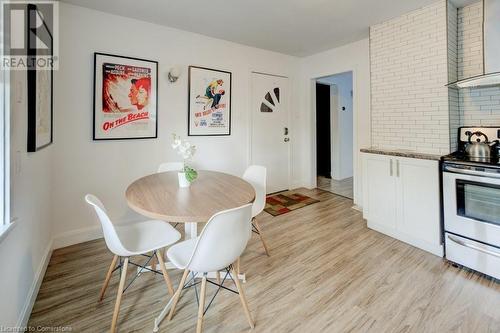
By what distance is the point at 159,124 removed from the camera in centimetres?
314

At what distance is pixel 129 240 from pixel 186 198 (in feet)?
1.62

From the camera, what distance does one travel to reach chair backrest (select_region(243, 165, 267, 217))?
2408mm

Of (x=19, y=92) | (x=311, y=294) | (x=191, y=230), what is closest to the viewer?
(x=19, y=92)

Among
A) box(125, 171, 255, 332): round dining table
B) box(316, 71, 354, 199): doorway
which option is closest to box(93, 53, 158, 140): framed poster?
box(125, 171, 255, 332): round dining table

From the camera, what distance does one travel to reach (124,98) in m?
2.85

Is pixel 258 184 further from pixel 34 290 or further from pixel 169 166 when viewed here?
pixel 34 290

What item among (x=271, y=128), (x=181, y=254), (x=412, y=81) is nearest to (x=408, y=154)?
(x=412, y=81)

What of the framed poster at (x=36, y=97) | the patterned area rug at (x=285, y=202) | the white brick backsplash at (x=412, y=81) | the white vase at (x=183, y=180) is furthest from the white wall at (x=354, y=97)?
the framed poster at (x=36, y=97)

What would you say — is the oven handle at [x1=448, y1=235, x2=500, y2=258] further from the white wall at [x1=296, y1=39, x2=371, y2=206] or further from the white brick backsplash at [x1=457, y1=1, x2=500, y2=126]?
the white wall at [x1=296, y1=39, x2=371, y2=206]

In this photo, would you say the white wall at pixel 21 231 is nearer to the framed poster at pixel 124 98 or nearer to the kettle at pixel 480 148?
the framed poster at pixel 124 98

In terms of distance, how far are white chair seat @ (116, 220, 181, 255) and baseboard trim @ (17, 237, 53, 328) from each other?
663mm

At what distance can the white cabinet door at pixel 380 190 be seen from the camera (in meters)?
2.76

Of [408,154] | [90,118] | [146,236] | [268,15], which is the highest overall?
[268,15]

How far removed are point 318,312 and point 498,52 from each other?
9.21 ft
